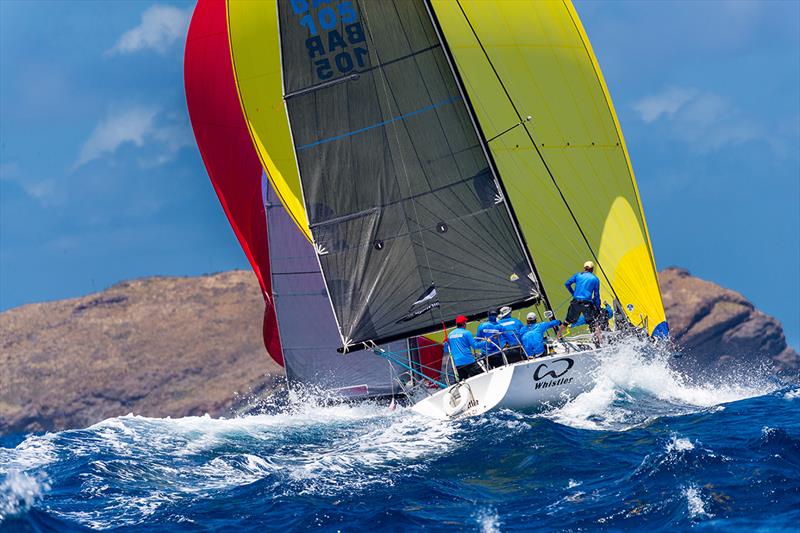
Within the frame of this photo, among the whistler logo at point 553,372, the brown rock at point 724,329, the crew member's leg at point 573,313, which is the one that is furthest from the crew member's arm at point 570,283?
the brown rock at point 724,329

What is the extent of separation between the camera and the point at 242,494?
13.8m

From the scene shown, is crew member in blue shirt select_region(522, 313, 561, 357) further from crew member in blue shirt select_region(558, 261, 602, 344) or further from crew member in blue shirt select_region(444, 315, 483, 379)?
crew member in blue shirt select_region(558, 261, 602, 344)

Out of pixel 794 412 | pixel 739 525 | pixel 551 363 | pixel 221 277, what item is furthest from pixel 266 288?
pixel 221 277

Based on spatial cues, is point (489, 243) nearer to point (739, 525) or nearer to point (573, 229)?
point (573, 229)

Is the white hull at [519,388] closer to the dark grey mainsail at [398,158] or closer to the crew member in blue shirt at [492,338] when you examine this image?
the crew member in blue shirt at [492,338]

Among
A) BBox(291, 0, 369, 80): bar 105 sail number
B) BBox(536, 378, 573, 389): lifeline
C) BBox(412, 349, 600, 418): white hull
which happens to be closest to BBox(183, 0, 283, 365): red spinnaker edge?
BBox(291, 0, 369, 80): bar 105 sail number

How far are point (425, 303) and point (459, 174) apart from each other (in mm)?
1959

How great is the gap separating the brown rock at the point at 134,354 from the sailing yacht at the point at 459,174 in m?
61.6

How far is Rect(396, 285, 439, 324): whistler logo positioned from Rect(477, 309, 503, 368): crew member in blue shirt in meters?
1.34

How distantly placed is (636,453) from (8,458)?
9204 mm

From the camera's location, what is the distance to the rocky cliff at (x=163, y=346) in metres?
80.0

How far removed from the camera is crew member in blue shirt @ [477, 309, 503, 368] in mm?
16891

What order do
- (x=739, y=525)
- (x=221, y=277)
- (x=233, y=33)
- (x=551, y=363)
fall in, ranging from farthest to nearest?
(x=221, y=277) < (x=233, y=33) < (x=551, y=363) < (x=739, y=525)

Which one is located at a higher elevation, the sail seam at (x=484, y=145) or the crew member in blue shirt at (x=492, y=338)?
the sail seam at (x=484, y=145)
